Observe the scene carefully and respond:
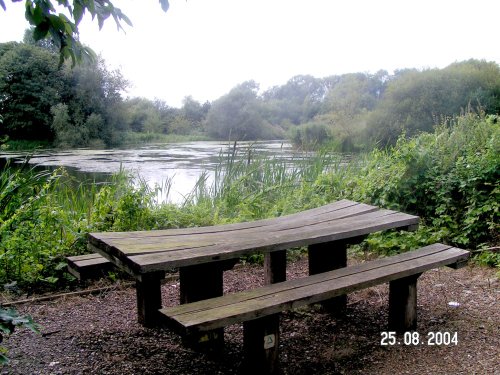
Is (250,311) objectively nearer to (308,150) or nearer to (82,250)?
(82,250)

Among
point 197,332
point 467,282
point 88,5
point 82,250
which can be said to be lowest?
point 467,282

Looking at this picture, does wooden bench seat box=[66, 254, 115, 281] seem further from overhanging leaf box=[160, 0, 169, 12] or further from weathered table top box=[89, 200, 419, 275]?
overhanging leaf box=[160, 0, 169, 12]

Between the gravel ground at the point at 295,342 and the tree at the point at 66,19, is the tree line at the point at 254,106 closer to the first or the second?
the gravel ground at the point at 295,342

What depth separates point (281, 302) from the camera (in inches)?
57.0

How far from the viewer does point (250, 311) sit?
1370 millimetres

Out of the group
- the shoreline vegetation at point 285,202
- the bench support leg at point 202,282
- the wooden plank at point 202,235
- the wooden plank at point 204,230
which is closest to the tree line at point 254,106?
the shoreline vegetation at point 285,202

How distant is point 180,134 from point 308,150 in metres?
10.9

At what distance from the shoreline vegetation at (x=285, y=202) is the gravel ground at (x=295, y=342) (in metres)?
0.42

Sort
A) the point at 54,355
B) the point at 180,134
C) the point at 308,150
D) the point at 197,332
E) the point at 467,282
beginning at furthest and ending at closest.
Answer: the point at 180,134, the point at 308,150, the point at 467,282, the point at 54,355, the point at 197,332

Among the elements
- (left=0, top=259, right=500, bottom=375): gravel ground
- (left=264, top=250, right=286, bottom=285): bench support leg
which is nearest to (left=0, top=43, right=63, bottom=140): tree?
(left=0, top=259, right=500, bottom=375): gravel ground

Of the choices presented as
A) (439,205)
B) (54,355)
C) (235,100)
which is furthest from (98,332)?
(235,100)

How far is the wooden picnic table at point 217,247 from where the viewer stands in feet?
4.90

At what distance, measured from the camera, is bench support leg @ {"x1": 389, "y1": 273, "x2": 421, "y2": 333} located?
77.9 inches

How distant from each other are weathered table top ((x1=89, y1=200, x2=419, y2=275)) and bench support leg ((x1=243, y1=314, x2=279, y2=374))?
24cm
